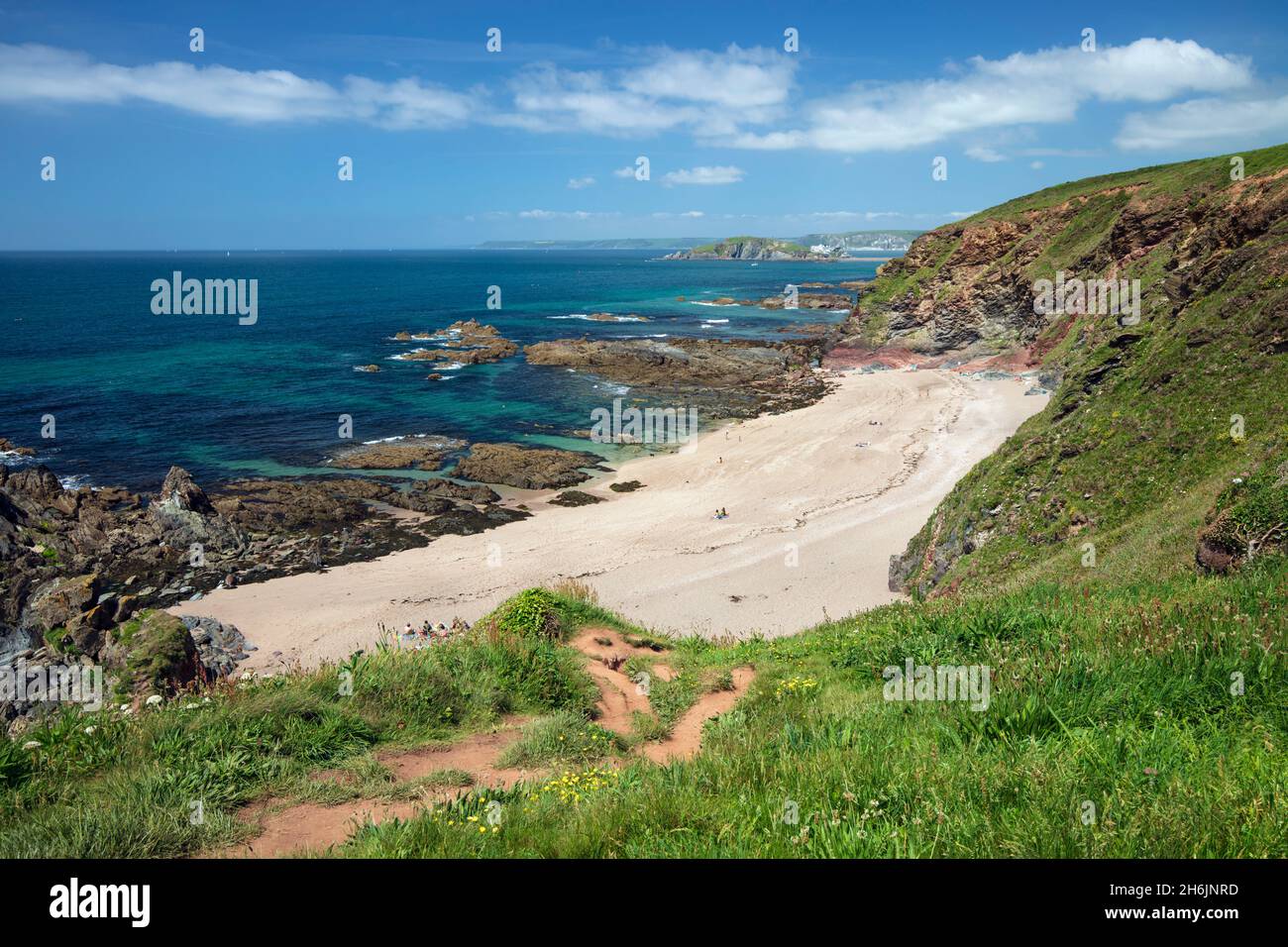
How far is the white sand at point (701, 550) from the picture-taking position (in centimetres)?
2255

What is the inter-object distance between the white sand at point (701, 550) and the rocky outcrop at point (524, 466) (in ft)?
7.37

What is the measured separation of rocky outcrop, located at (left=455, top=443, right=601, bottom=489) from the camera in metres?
38.5

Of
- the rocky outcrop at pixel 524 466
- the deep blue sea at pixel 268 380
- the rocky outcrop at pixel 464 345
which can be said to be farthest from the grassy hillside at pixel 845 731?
the rocky outcrop at pixel 464 345

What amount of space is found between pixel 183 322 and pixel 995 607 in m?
111

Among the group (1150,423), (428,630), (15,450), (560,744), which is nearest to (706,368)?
(15,450)

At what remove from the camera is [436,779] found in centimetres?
657

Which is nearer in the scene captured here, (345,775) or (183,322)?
(345,775)

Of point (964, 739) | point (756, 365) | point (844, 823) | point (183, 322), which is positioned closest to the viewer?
point (844, 823)

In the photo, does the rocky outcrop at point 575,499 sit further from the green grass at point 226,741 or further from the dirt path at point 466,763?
the green grass at point 226,741

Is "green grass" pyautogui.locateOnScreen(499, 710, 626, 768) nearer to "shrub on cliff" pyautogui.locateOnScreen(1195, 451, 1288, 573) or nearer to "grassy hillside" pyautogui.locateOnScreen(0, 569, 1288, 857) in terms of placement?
"grassy hillside" pyautogui.locateOnScreen(0, 569, 1288, 857)

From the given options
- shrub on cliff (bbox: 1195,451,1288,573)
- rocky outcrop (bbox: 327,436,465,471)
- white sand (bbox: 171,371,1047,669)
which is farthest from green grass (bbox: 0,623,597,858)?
rocky outcrop (bbox: 327,436,465,471)

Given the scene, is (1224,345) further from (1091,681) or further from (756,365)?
(756,365)

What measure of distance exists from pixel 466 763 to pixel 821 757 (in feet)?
12.1
